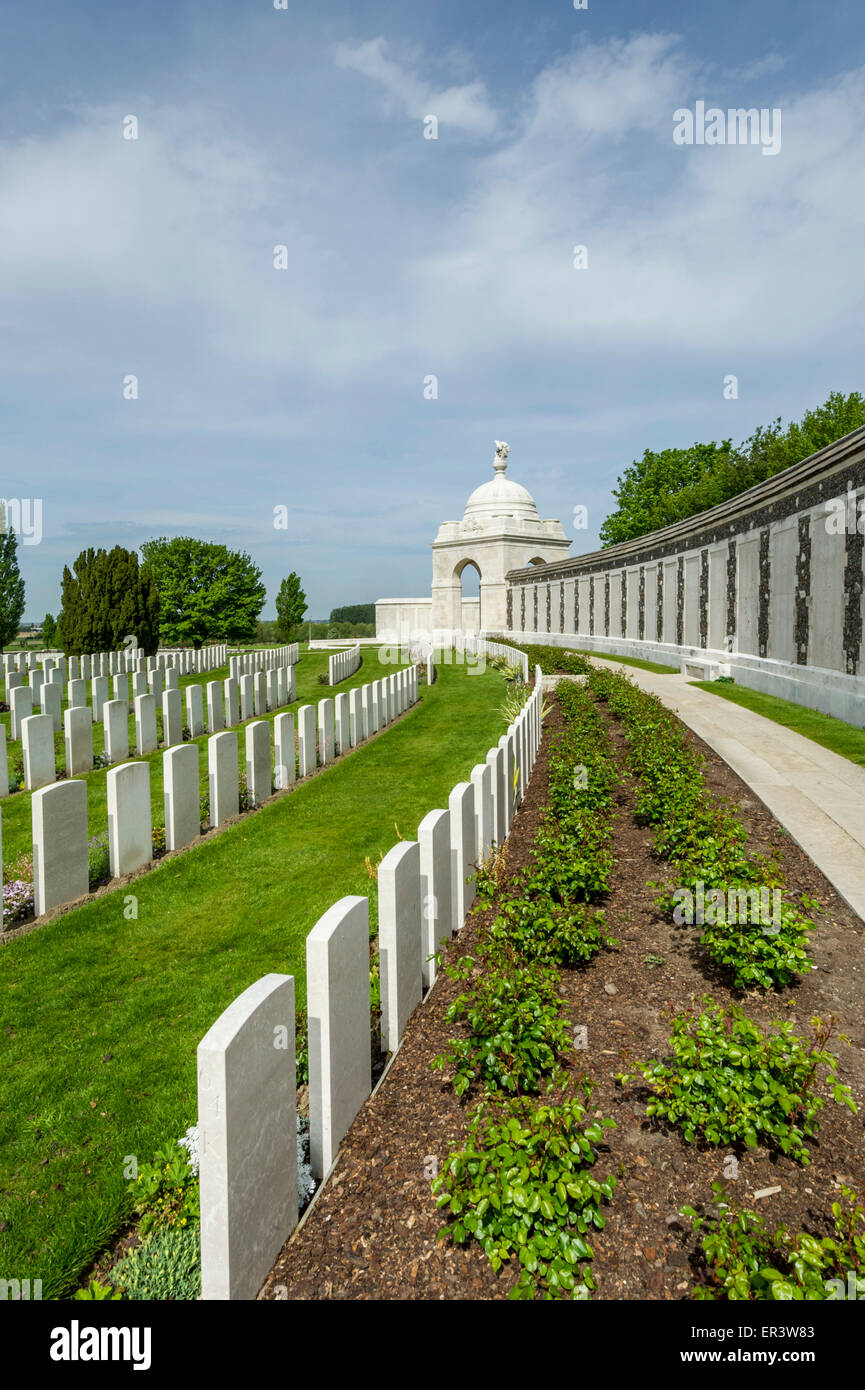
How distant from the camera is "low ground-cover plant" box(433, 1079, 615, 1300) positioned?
245cm

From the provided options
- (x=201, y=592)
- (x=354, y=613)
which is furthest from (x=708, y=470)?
(x=354, y=613)

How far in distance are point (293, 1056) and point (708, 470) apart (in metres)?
56.6

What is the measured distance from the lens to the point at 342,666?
26.7 meters

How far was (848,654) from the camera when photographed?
1370 cm

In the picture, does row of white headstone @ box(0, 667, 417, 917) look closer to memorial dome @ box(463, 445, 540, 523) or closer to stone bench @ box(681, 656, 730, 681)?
stone bench @ box(681, 656, 730, 681)

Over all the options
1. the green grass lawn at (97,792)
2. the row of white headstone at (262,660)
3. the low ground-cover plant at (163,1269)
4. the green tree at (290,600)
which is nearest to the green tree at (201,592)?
the green tree at (290,600)

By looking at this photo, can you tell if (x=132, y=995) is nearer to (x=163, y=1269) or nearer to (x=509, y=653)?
(x=163, y=1269)

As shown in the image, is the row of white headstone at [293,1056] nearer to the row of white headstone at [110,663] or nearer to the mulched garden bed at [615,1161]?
Answer: the mulched garden bed at [615,1161]

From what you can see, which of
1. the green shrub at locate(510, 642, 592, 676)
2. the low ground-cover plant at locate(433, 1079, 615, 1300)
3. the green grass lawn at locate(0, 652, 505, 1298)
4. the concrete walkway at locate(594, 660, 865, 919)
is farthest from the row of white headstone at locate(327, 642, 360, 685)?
the low ground-cover plant at locate(433, 1079, 615, 1300)

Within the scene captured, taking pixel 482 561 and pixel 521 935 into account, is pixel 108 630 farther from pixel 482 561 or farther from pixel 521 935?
pixel 482 561

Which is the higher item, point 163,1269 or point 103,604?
→ point 103,604

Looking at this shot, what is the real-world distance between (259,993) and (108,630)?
27849 mm

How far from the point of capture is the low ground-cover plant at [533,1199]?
245 cm

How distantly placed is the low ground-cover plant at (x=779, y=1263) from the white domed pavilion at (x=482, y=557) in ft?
154
